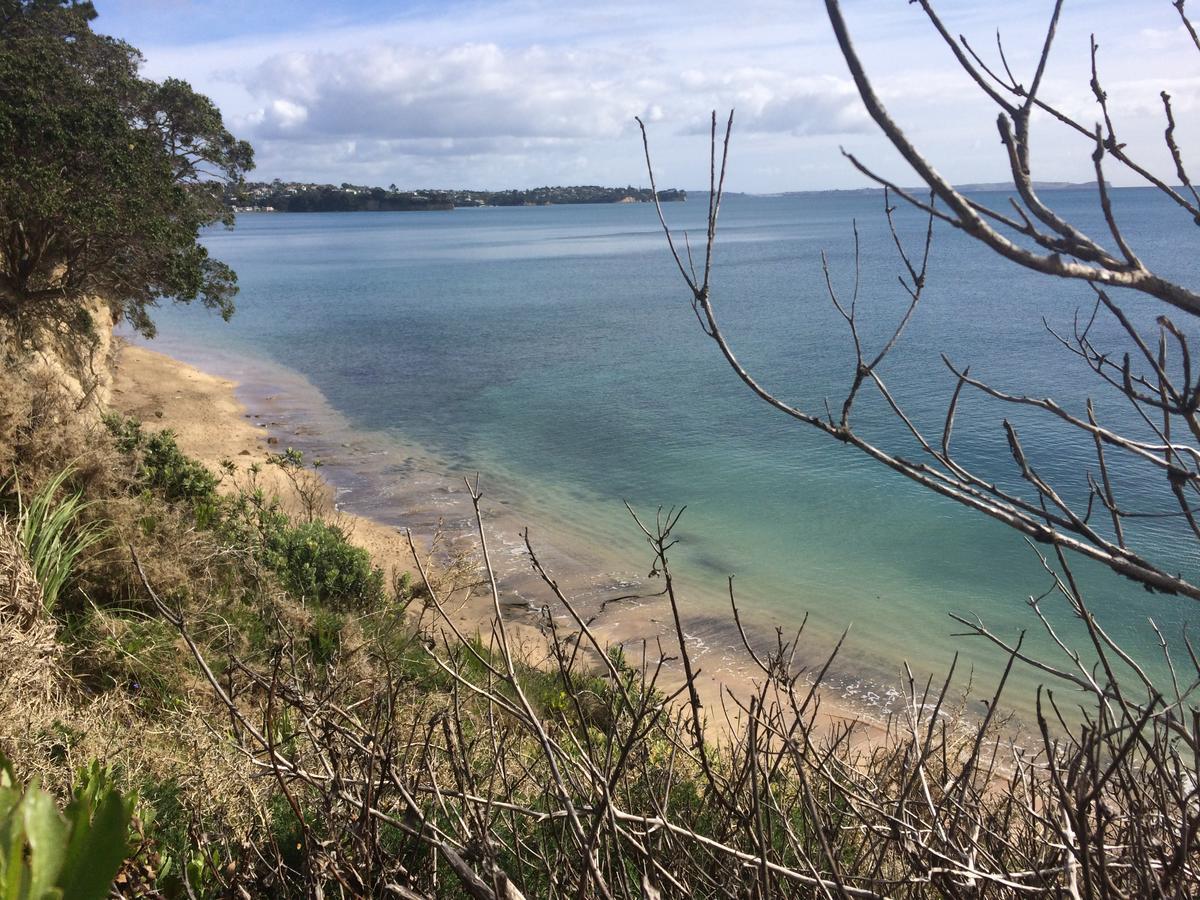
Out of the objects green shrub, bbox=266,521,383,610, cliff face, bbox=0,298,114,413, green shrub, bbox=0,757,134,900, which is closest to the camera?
green shrub, bbox=0,757,134,900

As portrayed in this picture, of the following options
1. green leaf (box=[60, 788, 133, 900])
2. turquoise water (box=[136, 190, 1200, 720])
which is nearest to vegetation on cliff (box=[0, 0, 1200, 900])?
green leaf (box=[60, 788, 133, 900])

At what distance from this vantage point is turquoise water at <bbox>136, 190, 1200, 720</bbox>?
44.5 feet

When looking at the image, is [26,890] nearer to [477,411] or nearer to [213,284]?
[213,284]

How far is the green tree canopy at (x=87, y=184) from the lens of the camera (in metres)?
14.5

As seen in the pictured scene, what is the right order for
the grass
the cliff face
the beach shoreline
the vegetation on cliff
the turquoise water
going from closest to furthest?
A: the vegetation on cliff, the grass, the beach shoreline, the turquoise water, the cliff face

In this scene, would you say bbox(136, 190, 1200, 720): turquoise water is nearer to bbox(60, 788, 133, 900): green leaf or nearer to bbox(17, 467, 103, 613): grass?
bbox(17, 467, 103, 613): grass

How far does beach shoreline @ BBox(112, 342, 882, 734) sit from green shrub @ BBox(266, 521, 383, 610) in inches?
16.6

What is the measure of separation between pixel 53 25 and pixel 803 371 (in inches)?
793

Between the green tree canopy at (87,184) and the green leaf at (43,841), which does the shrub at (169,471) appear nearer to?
the green tree canopy at (87,184)

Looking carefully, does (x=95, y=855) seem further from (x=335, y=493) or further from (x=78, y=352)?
(x=78, y=352)

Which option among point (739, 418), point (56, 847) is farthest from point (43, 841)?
point (739, 418)

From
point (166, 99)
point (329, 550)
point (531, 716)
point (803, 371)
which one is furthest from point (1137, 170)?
point (803, 371)

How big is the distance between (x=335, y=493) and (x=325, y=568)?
7.79m

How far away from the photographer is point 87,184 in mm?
14984
